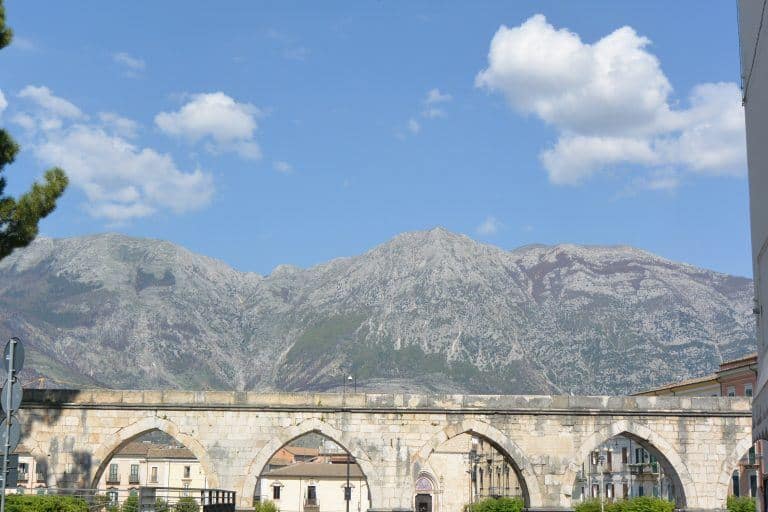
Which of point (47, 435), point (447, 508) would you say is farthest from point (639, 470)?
point (47, 435)

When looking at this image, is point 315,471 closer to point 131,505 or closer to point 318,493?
point 318,493

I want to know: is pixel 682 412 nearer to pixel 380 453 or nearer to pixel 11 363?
pixel 380 453

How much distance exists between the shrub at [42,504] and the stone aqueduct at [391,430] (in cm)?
966

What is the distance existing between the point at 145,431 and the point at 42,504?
40.6ft

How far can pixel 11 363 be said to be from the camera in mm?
14555

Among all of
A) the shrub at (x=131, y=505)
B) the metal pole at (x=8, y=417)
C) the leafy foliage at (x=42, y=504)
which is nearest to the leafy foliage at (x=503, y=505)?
the shrub at (x=131, y=505)

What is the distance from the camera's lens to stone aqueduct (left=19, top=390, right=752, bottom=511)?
1433 inches

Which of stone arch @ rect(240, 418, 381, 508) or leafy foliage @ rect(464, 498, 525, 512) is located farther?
leafy foliage @ rect(464, 498, 525, 512)

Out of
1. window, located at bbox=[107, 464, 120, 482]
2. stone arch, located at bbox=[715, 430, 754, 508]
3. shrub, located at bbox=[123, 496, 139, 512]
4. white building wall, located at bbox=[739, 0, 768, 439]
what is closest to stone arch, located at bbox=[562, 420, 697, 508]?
stone arch, located at bbox=[715, 430, 754, 508]

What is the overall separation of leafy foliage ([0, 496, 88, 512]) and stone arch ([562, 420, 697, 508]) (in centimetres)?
1797

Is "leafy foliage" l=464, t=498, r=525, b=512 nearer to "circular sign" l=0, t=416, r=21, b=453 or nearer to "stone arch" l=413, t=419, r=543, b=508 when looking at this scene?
"stone arch" l=413, t=419, r=543, b=508

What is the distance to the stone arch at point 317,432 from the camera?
1431 inches

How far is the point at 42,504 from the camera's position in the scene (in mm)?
24484

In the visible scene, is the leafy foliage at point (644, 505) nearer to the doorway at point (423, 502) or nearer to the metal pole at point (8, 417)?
the doorway at point (423, 502)
